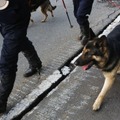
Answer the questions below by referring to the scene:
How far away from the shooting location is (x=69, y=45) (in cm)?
588

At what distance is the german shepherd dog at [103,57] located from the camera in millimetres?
3857

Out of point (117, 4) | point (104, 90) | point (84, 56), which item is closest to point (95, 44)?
point (84, 56)

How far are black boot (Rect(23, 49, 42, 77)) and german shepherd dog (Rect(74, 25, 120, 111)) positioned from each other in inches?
40.5

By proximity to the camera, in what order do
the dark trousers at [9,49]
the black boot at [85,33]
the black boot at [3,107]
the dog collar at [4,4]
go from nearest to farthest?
the dog collar at [4,4] → the dark trousers at [9,49] → the black boot at [3,107] → the black boot at [85,33]

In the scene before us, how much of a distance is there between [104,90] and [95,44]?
620mm

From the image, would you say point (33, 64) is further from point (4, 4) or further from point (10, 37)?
point (4, 4)

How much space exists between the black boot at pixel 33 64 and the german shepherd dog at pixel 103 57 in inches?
40.5

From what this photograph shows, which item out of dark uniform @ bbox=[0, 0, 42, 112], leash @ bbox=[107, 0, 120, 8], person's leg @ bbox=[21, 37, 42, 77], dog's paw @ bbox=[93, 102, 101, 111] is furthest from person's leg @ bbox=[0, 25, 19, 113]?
leash @ bbox=[107, 0, 120, 8]

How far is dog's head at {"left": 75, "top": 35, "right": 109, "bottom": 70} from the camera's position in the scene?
3840 mm

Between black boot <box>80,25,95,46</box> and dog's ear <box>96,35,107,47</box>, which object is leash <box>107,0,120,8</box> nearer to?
black boot <box>80,25,95,46</box>

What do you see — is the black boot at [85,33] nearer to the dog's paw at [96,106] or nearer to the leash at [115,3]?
the dog's paw at [96,106]

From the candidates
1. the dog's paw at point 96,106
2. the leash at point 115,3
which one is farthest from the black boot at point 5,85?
the leash at point 115,3

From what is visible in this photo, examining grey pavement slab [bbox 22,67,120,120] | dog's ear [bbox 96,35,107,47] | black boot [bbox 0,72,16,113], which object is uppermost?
dog's ear [bbox 96,35,107,47]

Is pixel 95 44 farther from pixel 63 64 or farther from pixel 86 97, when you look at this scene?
pixel 63 64
